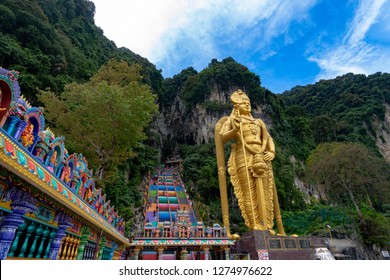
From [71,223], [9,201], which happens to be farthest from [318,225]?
[9,201]

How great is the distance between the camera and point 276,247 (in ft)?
21.5

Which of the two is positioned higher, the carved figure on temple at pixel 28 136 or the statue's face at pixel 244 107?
the statue's face at pixel 244 107

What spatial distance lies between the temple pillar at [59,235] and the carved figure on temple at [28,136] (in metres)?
1.18

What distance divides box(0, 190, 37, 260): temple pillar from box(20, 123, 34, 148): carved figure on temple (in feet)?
1.42

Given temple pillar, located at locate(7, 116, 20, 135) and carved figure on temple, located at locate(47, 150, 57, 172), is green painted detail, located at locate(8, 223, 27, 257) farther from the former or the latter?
temple pillar, located at locate(7, 116, 20, 135)

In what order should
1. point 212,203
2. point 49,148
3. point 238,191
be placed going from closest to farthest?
1. point 49,148
2. point 238,191
3. point 212,203

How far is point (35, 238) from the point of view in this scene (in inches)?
108

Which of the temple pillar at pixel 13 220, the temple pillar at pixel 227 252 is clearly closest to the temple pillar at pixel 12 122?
the temple pillar at pixel 13 220

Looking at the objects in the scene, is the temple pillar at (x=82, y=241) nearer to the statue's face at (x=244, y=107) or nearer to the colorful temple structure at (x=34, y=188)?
the colorful temple structure at (x=34, y=188)

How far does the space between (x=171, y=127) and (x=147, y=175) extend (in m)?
16.8

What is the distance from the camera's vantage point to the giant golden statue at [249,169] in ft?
24.8

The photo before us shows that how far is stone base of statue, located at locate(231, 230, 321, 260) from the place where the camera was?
20.9 ft

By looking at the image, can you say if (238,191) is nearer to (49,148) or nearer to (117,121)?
(117,121)

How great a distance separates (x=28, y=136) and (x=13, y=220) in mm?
759
